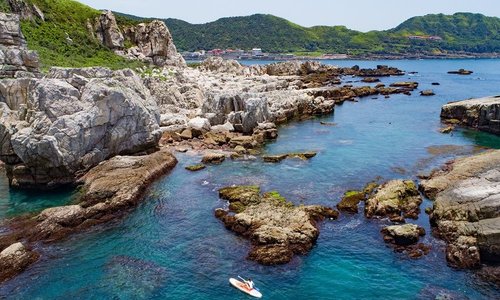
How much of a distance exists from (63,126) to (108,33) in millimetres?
86622

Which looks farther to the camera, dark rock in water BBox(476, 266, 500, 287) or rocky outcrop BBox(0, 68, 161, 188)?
rocky outcrop BBox(0, 68, 161, 188)

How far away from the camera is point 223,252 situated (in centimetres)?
3653

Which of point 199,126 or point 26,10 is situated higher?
point 26,10

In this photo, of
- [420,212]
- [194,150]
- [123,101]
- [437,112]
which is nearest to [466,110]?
[437,112]

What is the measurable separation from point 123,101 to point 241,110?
31.2 m

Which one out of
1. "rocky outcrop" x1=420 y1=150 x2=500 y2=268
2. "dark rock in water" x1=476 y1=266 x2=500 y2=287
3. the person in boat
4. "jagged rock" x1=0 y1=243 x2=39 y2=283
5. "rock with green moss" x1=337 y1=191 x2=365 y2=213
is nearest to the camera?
the person in boat

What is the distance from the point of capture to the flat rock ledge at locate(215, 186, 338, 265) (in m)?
35.8

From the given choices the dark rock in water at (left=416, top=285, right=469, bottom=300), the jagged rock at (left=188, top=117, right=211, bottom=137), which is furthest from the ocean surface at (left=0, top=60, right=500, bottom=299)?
the jagged rock at (left=188, top=117, right=211, bottom=137)

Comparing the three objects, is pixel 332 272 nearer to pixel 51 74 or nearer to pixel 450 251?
pixel 450 251

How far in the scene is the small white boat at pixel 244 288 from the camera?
1195 inches

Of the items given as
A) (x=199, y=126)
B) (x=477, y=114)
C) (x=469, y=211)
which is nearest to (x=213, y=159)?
(x=199, y=126)

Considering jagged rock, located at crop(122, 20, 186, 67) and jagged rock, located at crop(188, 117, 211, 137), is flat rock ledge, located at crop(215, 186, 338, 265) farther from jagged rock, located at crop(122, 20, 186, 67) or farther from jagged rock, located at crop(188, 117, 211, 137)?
jagged rock, located at crop(122, 20, 186, 67)

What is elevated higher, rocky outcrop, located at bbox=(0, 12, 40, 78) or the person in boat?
rocky outcrop, located at bbox=(0, 12, 40, 78)

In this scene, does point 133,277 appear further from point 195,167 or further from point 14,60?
point 14,60
